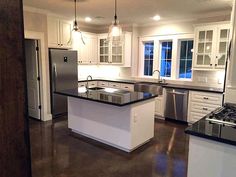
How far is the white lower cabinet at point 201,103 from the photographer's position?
4258 mm

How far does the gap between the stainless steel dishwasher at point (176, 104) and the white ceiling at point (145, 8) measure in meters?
1.87

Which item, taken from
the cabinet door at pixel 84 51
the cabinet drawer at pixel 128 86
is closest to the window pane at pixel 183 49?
the cabinet drawer at pixel 128 86

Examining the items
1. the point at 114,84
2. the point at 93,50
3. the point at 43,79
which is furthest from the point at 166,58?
the point at 43,79

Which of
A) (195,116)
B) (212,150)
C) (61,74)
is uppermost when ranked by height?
(61,74)

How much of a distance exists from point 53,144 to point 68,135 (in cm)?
47

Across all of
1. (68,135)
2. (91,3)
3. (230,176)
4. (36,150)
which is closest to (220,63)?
(91,3)

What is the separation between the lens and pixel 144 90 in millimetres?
5297

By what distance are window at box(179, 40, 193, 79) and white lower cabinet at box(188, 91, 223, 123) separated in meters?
0.97

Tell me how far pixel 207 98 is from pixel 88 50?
3.90 metres

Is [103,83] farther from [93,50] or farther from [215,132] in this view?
[215,132]

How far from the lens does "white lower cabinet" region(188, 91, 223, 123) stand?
168 inches

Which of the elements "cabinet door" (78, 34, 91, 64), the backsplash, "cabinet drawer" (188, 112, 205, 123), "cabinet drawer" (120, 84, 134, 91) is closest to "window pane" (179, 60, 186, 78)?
the backsplash

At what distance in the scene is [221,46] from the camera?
14.2ft

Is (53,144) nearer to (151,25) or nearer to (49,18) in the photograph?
(49,18)
